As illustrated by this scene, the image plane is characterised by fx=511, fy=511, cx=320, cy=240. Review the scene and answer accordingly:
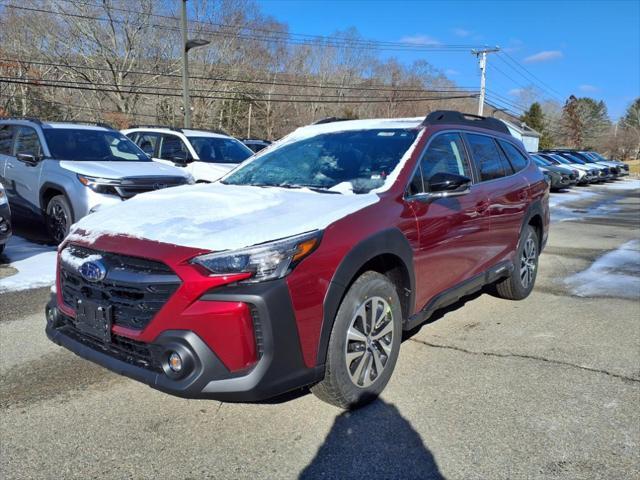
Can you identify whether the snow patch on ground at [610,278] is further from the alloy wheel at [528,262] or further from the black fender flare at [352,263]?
the black fender flare at [352,263]

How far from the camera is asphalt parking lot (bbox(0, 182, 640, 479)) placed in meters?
2.61

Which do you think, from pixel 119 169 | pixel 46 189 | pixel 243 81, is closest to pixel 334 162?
pixel 119 169

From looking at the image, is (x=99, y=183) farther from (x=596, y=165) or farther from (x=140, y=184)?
(x=596, y=165)

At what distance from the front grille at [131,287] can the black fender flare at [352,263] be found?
81cm

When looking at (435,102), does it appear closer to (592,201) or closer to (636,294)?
(592,201)

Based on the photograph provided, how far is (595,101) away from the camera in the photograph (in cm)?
10206

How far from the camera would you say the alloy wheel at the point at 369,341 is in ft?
9.89

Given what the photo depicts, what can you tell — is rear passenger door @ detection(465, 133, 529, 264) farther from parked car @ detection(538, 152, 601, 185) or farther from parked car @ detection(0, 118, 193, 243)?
parked car @ detection(538, 152, 601, 185)

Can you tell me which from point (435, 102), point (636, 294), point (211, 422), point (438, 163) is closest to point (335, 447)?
point (211, 422)

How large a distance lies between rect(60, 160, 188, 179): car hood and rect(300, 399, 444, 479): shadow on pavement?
18.0ft

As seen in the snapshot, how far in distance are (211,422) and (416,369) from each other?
1.55 m

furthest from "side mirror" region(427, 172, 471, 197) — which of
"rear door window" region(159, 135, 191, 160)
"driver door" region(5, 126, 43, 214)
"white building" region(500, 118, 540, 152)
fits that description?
"white building" region(500, 118, 540, 152)

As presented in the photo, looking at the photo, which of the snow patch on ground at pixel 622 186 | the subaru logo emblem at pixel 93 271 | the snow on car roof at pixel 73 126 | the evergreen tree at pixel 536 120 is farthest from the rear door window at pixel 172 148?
the evergreen tree at pixel 536 120

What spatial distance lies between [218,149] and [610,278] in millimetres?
7706
